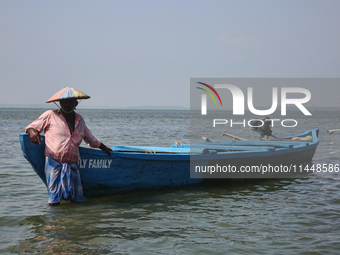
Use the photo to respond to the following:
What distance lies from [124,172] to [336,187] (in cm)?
492

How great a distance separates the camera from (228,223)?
5547 millimetres

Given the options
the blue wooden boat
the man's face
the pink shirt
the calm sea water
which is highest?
the man's face

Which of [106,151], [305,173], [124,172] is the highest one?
[106,151]

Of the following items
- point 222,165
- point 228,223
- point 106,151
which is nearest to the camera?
point 228,223

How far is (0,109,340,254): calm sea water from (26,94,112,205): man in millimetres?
436

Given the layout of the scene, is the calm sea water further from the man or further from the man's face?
the man's face

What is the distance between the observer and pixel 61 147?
221 inches

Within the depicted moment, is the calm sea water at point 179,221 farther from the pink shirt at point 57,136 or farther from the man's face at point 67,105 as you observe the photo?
the man's face at point 67,105

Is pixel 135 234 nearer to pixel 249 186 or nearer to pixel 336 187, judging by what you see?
pixel 249 186

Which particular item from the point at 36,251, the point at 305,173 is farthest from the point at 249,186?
the point at 36,251

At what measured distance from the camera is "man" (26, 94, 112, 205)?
559 cm

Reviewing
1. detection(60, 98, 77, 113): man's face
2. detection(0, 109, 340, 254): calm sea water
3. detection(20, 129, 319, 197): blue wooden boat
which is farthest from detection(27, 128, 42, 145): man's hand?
detection(0, 109, 340, 254): calm sea water

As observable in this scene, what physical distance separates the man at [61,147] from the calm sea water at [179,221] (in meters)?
0.44

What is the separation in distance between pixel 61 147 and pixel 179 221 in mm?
2194
